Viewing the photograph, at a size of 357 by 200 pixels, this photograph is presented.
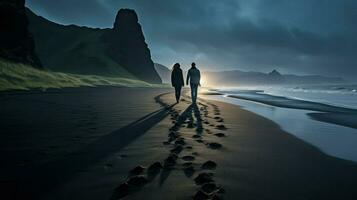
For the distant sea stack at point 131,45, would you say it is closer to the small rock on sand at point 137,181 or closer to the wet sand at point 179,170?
the wet sand at point 179,170

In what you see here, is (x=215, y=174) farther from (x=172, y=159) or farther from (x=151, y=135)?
(x=151, y=135)

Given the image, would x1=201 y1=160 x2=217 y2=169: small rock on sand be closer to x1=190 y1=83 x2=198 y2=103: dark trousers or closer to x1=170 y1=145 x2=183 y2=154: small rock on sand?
x1=170 y1=145 x2=183 y2=154: small rock on sand

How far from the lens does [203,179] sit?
3.81 m

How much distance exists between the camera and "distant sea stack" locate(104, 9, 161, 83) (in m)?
142

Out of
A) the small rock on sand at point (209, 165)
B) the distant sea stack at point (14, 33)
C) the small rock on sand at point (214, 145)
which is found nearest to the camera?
the small rock on sand at point (209, 165)

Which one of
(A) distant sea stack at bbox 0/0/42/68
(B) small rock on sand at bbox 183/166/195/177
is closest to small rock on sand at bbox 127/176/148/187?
(B) small rock on sand at bbox 183/166/195/177

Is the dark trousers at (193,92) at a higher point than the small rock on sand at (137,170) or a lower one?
higher

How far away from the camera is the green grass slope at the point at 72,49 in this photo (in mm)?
105562

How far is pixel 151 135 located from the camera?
24.0ft

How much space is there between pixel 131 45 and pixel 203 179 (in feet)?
502

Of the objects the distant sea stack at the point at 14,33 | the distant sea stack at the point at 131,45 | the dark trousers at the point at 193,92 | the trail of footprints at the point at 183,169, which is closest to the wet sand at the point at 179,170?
the trail of footprints at the point at 183,169

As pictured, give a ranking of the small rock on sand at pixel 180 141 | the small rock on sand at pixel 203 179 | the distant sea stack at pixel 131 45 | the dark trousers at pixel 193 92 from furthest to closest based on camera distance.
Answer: the distant sea stack at pixel 131 45, the dark trousers at pixel 193 92, the small rock on sand at pixel 180 141, the small rock on sand at pixel 203 179

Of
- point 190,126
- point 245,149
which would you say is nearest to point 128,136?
point 190,126

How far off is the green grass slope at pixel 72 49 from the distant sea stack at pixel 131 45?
777cm
